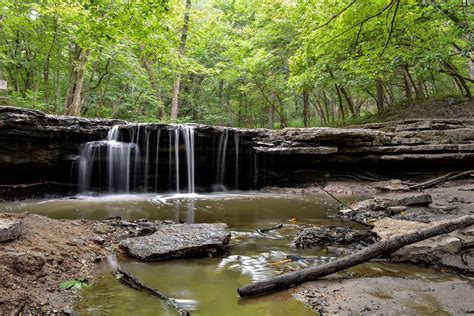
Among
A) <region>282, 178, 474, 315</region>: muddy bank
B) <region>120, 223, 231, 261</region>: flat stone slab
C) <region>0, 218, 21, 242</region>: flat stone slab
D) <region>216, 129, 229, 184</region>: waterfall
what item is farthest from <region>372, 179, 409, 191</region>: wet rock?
<region>0, 218, 21, 242</region>: flat stone slab

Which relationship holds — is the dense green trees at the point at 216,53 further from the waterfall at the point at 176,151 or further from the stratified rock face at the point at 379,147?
the waterfall at the point at 176,151

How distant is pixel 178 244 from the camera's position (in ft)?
13.8

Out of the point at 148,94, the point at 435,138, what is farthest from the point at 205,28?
the point at 435,138

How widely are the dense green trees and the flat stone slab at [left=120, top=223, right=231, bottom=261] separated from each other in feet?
13.8

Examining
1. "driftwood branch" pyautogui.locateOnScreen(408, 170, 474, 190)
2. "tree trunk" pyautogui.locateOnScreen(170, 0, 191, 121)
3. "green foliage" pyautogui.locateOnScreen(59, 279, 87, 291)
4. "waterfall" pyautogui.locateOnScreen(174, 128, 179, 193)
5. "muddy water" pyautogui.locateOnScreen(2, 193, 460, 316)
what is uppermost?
"tree trunk" pyautogui.locateOnScreen(170, 0, 191, 121)

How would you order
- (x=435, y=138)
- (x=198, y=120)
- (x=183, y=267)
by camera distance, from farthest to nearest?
1. (x=198, y=120)
2. (x=435, y=138)
3. (x=183, y=267)

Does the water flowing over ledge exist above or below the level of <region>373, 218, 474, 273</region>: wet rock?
above

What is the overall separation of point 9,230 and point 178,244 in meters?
1.92

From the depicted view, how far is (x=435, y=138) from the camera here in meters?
11.8

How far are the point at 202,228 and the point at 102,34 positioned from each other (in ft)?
15.5

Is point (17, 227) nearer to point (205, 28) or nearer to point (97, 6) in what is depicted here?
point (97, 6)

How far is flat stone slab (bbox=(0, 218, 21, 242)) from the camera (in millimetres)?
3150

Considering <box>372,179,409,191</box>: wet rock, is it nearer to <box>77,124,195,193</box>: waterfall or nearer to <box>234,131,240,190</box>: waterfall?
<box>234,131,240,190</box>: waterfall

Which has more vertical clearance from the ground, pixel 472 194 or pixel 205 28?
pixel 205 28
